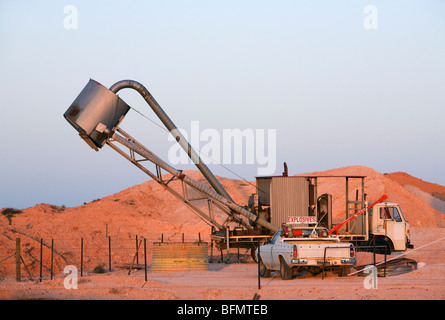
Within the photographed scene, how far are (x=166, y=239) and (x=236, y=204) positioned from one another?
796 inches

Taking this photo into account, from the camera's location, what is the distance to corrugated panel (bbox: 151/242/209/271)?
1212 inches

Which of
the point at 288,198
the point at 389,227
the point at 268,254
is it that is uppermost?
the point at 288,198

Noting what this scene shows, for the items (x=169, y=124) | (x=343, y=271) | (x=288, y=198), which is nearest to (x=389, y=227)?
(x=288, y=198)

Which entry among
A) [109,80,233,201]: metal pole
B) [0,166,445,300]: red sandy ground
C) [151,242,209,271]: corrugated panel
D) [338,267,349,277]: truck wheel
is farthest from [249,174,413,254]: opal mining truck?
[338,267,349,277]: truck wheel

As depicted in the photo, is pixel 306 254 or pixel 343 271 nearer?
pixel 306 254

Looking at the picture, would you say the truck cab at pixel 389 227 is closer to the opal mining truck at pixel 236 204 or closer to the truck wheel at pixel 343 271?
the opal mining truck at pixel 236 204

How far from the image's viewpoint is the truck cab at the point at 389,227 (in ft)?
109

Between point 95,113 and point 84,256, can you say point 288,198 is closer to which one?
point 95,113

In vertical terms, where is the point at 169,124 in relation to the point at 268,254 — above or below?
above

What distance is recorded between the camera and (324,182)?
245ft

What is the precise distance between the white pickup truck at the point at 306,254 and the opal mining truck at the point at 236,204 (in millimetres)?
5413

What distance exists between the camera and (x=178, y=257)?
31047mm
